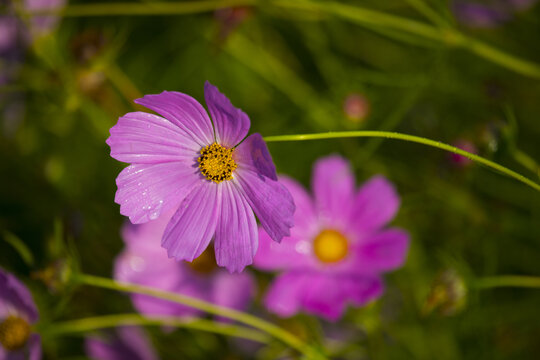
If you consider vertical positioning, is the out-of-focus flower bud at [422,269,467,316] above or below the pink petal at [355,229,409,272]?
below

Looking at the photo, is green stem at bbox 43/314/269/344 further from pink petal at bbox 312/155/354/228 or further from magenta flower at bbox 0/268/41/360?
pink petal at bbox 312/155/354/228

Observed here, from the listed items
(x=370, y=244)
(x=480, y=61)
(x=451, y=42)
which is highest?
(x=480, y=61)

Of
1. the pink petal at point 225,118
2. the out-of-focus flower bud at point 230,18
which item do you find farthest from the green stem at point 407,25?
the pink petal at point 225,118

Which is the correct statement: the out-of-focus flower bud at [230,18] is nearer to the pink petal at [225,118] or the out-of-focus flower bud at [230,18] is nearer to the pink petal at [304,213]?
the pink petal at [304,213]

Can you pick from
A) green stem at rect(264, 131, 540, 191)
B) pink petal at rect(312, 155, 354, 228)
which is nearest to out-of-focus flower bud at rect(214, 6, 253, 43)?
pink petal at rect(312, 155, 354, 228)

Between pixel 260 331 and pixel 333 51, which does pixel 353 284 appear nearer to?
pixel 260 331

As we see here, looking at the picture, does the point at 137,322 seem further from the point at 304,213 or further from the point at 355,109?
the point at 355,109

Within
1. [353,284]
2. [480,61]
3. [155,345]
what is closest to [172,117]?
[353,284]
